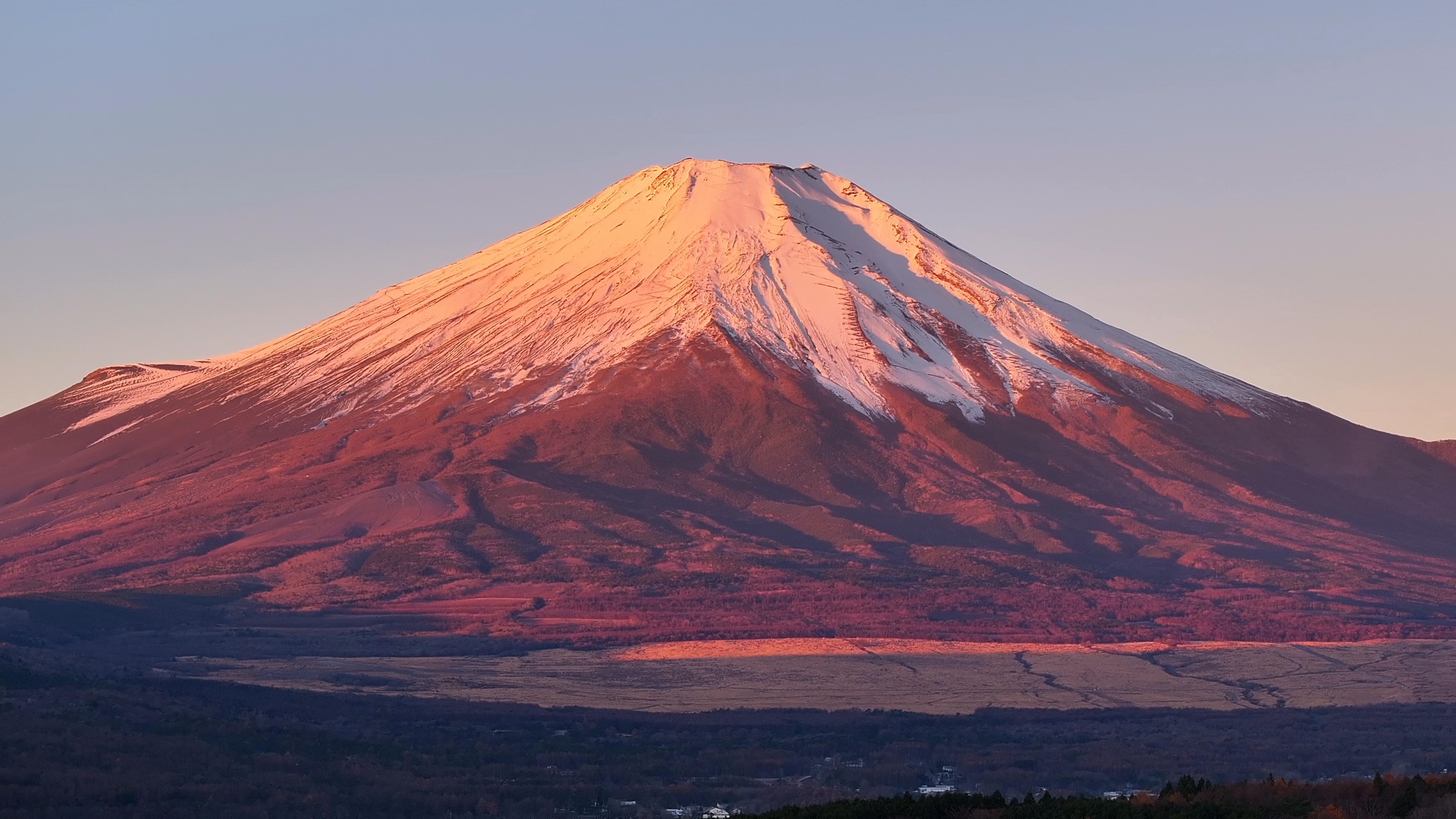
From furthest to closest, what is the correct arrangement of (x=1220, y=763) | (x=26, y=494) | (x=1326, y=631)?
(x=26, y=494) → (x=1326, y=631) → (x=1220, y=763)

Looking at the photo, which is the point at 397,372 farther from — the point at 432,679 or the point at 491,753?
the point at 491,753

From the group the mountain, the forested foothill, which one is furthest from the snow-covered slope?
the forested foothill

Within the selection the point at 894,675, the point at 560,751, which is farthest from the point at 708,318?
the point at 560,751

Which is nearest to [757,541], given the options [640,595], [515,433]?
[640,595]

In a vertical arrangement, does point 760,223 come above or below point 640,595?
above

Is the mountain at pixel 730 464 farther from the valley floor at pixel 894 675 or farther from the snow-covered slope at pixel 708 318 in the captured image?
the valley floor at pixel 894 675

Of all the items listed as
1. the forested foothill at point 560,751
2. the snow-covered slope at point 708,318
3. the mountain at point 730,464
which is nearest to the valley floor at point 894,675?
the forested foothill at point 560,751
